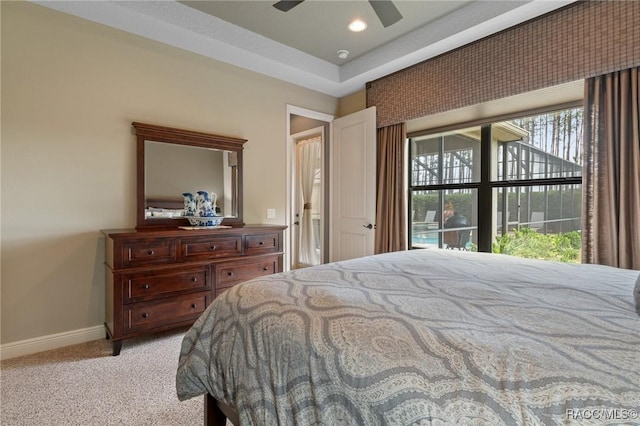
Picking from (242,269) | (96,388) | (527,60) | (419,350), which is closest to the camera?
(419,350)

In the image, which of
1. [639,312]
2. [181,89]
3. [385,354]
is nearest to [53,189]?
[181,89]

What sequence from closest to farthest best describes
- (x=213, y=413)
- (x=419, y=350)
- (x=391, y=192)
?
(x=419, y=350) < (x=213, y=413) < (x=391, y=192)

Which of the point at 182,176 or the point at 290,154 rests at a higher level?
the point at 290,154

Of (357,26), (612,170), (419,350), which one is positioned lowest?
(419,350)

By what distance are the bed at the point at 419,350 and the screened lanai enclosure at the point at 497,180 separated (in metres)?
1.53

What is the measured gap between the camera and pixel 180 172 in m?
3.01

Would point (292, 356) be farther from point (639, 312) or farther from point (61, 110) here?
point (61, 110)

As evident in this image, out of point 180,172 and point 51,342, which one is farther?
point 180,172

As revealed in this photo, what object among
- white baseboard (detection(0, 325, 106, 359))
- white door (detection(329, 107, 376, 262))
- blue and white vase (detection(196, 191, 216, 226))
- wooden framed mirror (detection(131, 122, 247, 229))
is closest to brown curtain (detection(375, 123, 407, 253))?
white door (detection(329, 107, 376, 262))

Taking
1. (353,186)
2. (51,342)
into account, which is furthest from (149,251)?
(353,186)

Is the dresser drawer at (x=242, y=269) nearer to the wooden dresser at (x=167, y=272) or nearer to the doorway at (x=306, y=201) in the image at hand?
the wooden dresser at (x=167, y=272)

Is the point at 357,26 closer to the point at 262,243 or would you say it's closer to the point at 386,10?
the point at 386,10

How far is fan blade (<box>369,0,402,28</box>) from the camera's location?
7.11ft

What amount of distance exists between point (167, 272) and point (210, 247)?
39 cm
